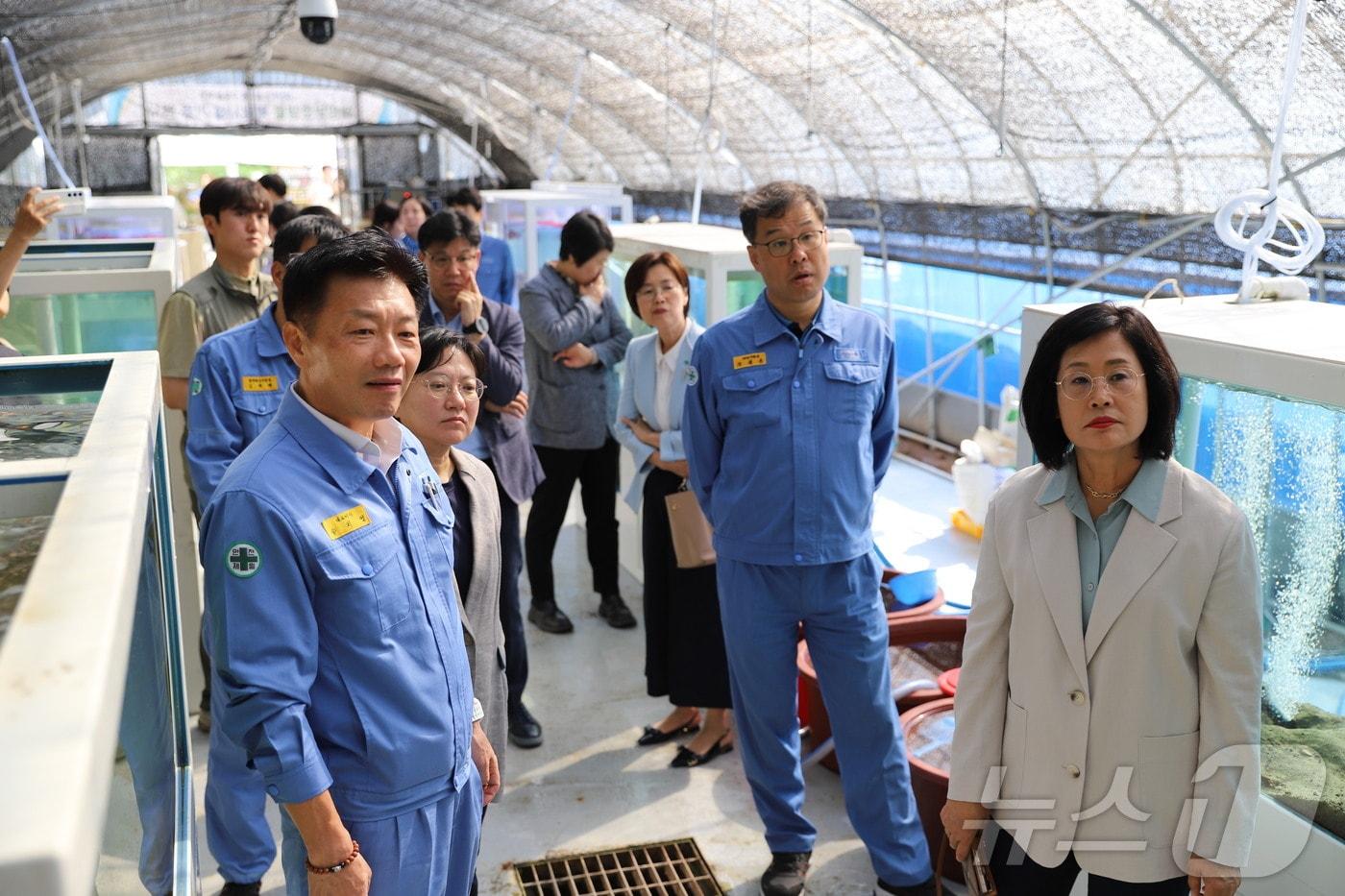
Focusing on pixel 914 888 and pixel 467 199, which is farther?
pixel 467 199

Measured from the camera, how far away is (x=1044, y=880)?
2.20 metres

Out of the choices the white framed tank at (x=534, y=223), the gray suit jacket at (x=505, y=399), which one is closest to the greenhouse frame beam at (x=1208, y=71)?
the white framed tank at (x=534, y=223)

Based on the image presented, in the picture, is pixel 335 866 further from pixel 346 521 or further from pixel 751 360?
pixel 751 360

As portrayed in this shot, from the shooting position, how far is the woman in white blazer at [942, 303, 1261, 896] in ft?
6.58

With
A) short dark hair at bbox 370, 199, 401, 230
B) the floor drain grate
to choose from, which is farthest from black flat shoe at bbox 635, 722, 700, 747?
short dark hair at bbox 370, 199, 401, 230

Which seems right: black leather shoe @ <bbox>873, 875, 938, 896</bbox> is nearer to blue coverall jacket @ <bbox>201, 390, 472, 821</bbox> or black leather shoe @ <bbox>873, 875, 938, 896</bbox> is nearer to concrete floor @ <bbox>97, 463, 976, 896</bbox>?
concrete floor @ <bbox>97, 463, 976, 896</bbox>

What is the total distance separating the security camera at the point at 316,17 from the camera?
810 cm

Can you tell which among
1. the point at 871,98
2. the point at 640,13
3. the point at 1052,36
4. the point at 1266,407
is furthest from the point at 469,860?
the point at 640,13

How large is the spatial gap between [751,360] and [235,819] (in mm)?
1721

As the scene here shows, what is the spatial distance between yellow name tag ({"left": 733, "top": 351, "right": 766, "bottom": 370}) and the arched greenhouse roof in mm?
3849

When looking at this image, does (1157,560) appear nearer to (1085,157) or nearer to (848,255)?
(848,255)

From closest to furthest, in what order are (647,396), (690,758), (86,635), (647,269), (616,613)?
(86,635) < (690,758) < (647,269) < (647,396) < (616,613)

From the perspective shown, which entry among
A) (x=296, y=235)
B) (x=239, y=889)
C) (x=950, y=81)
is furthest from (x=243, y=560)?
(x=950, y=81)

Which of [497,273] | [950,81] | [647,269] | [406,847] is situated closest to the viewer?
[406,847]
